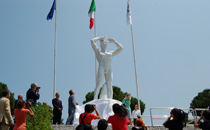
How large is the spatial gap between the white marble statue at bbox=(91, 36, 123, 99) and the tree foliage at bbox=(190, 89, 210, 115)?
21360 mm

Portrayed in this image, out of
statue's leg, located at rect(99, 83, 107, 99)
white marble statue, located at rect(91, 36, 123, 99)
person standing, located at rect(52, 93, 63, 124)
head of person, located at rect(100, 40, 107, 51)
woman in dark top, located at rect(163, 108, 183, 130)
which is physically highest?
head of person, located at rect(100, 40, 107, 51)

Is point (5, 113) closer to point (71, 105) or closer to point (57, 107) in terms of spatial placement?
point (57, 107)

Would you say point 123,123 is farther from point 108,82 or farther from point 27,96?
point 108,82

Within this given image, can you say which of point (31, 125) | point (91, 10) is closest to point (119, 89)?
point (91, 10)

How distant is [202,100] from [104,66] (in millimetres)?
22705

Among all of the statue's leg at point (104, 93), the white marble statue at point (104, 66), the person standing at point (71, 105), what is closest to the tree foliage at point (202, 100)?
the white marble statue at point (104, 66)

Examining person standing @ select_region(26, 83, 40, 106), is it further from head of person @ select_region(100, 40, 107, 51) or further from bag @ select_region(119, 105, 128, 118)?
head of person @ select_region(100, 40, 107, 51)

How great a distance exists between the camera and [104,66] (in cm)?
1556

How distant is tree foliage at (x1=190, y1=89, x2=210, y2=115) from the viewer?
3325 cm

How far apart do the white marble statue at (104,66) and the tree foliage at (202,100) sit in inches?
841

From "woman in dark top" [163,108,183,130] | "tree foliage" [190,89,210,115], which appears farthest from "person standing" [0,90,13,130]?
"tree foliage" [190,89,210,115]

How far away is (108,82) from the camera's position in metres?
15.8

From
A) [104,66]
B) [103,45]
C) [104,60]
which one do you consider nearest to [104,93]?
[104,66]

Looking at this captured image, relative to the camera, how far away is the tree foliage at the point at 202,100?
33250mm
